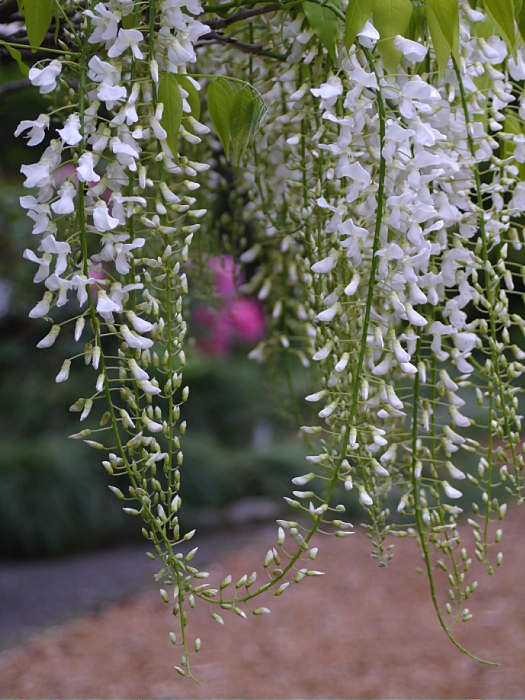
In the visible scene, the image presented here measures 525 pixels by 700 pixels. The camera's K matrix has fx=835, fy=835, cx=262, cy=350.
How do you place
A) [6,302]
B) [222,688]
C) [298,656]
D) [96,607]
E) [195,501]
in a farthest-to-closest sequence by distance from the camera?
1. [6,302]
2. [195,501]
3. [96,607]
4. [298,656]
5. [222,688]

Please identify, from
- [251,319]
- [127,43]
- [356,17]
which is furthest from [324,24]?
[251,319]

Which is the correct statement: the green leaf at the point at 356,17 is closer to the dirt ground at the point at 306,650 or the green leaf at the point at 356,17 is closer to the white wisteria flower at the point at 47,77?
the white wisteria flower at the point at 47,77

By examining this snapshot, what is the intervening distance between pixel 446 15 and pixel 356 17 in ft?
0.25

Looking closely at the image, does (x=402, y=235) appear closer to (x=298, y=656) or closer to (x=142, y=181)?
(x=142, y=181)

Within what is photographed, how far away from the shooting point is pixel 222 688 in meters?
2.25

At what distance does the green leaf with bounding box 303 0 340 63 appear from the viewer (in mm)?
670

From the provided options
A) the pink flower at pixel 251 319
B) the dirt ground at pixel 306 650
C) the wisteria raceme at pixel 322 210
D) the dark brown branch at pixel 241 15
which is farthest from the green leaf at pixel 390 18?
the pink flower at pixel 251 319

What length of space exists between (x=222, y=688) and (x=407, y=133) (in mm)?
1957

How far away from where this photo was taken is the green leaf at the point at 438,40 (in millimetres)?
654

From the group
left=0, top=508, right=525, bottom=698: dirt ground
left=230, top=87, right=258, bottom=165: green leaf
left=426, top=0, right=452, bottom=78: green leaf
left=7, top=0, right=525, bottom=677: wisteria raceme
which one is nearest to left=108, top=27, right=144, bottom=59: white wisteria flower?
left=7, top=0, right=525, bottom=677: wisteria raceme

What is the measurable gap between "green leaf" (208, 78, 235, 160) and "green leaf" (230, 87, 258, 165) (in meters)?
0.01

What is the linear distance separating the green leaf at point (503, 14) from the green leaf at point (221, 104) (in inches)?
8.7

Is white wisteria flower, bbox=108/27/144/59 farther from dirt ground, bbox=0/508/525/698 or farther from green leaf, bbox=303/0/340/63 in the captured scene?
dirt ground, bbox=0/508/525/698

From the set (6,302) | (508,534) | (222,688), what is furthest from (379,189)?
(6,302)
